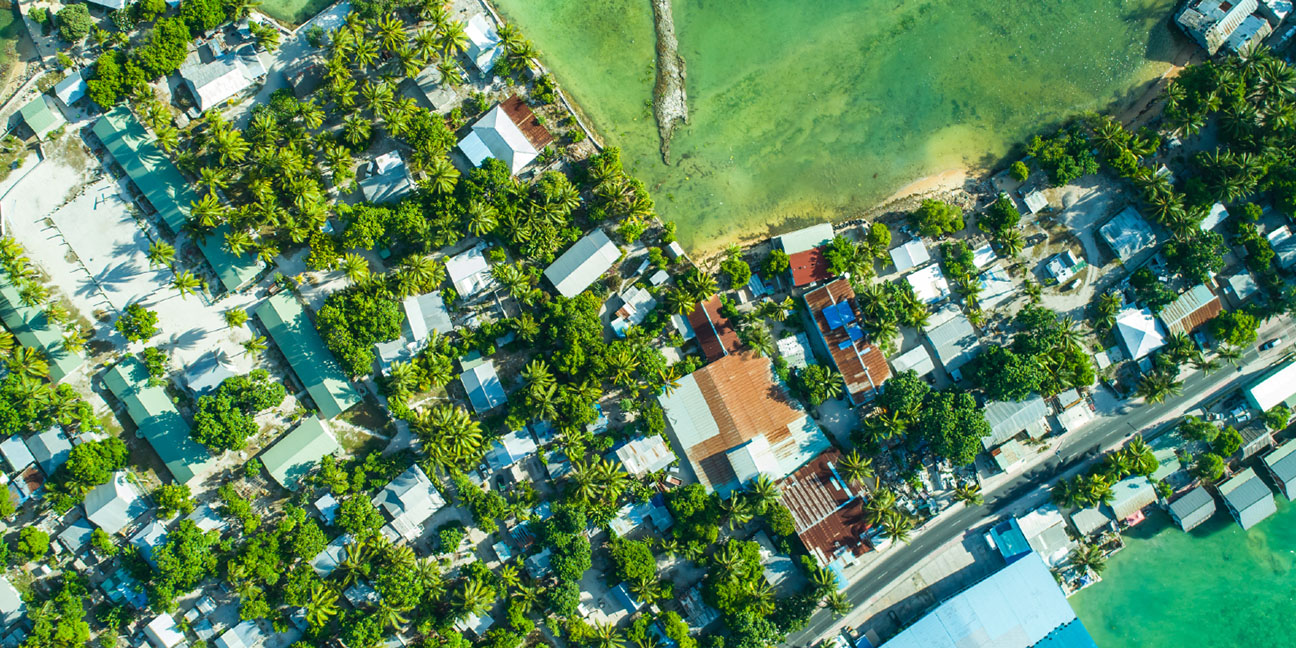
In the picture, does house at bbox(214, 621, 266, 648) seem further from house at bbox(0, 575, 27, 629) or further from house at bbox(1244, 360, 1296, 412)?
house at bbox(1244, 360, 1296, 412)

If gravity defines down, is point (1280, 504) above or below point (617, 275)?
below

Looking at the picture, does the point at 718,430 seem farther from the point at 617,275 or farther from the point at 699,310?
the point at 617,275

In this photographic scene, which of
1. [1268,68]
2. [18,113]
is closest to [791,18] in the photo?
[1268,68]

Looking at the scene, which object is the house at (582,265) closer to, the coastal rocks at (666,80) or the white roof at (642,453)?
the coastal rocks at (666,80)

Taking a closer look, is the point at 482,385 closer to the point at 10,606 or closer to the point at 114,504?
the point at 114,504

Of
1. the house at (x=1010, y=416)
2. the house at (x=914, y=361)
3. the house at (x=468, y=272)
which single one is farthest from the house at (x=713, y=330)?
the house at (x=1010, y=416)

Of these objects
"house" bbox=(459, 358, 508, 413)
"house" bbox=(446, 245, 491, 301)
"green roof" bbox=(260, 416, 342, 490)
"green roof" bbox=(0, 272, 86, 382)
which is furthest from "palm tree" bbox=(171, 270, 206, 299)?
"house" bbox=(459, 358, 508, 413)
